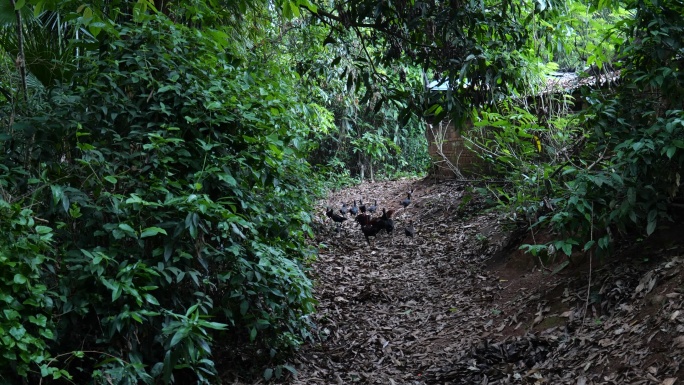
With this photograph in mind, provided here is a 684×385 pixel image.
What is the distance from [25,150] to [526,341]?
3.92 meters

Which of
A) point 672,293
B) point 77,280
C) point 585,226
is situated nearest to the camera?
point 77,280

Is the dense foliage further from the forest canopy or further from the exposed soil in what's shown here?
the exposed soil

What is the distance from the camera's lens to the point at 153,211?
403 cm

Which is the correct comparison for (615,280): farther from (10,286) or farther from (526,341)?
(10,286)

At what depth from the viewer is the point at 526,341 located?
4621mm

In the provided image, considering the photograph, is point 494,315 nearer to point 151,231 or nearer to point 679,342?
point 679,342

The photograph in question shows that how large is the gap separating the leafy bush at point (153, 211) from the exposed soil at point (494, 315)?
96cm

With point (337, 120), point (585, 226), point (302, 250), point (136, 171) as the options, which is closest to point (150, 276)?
point (136, 171)

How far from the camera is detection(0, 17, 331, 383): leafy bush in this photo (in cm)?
365

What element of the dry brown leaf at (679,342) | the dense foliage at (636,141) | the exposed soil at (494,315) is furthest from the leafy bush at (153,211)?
the dry brown leaf at (679,342)

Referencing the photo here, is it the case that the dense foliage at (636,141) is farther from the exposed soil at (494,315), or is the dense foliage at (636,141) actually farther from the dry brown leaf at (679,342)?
the dry brown leaf at (679,342)

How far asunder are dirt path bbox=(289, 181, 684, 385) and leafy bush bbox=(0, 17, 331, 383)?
3.27 feet

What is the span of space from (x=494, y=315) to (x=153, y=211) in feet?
10.8

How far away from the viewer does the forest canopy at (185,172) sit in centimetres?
365
